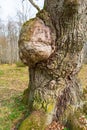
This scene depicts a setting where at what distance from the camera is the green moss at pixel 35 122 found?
3744 millimetres

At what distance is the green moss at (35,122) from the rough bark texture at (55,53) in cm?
14

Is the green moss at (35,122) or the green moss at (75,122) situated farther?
the green moss at (75,122)

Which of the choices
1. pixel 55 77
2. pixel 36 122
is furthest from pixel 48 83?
pixel 36 122

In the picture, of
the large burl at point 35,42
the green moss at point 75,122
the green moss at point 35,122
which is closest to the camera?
the large burl at point 35,42

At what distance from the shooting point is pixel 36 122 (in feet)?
12.4

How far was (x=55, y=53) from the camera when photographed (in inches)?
156

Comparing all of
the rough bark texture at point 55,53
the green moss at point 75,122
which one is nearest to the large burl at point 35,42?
the rough bark texture at point 55,53

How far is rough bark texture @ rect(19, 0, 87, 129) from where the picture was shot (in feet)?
12.1

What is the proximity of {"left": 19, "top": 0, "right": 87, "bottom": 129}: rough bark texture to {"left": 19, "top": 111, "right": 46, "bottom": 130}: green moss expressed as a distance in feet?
0.46

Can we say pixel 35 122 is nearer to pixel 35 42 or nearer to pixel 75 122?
pixel 75 122

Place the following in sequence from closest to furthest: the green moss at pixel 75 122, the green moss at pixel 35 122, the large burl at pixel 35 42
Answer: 1. the large burl at pixel 35 42
2. the green moss at pixel 35 122
3. the green moss at pixel 75 122

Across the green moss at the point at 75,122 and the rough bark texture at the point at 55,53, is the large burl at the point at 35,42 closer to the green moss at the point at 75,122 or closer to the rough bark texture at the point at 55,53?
the rough bark texture at the point at 55,53

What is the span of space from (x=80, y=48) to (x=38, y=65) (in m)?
0.81

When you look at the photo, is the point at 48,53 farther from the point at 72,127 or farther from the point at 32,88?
the point at 72,127
